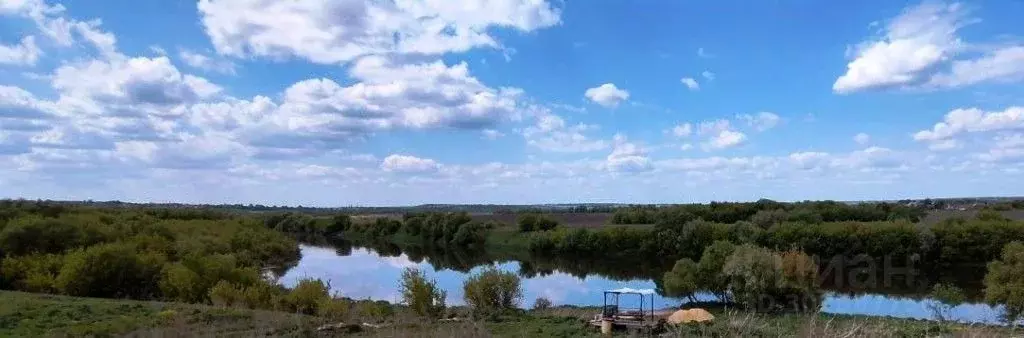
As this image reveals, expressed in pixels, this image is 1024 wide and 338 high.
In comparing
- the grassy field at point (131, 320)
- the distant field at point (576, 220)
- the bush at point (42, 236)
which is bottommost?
the grassy field at point (131, 320)

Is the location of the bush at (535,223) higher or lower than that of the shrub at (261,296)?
higher

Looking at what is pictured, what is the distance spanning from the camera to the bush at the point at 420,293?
25562mm

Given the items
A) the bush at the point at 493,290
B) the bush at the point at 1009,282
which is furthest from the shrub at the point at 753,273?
the bush at the point at 493,290

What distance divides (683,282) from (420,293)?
46.5 ft

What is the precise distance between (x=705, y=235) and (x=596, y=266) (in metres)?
9.81

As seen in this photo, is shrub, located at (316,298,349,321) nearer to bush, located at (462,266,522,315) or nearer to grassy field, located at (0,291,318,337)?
grassy field, located at (0,291,318,337)

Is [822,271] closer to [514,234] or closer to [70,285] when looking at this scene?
[514,234]

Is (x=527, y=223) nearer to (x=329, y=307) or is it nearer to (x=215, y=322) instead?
(x=329, y=307)

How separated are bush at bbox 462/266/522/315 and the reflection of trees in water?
15889 millimetres

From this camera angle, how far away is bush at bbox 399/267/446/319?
2556 cm

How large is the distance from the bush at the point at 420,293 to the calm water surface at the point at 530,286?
4135 millimetres

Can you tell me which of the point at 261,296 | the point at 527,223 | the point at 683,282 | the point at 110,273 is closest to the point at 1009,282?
the point at 683,282

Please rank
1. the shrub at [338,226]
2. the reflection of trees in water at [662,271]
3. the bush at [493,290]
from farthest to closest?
the shrub at [338,226], the reflection of trees in water at [662,271], the bush at [493,290]

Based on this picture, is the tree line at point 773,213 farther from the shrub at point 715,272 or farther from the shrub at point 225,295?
the shrub at point 225,295
